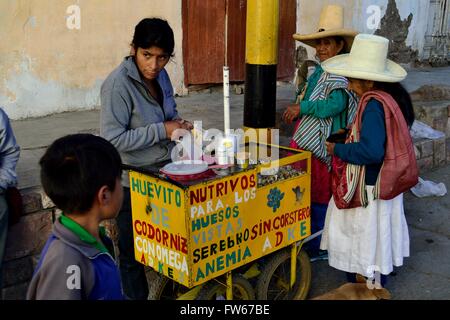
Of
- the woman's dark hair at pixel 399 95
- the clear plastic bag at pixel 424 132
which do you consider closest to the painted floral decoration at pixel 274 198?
the woman's dark hair at pixel 399 95

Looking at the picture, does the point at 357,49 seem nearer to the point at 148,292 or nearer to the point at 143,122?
the point at 143,122

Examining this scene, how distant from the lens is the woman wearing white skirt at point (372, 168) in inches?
118

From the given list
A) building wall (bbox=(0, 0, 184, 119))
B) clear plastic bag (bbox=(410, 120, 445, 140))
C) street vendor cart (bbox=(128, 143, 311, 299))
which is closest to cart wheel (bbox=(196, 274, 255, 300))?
street vendor cart (bbox=(128, 143, 311, 299))

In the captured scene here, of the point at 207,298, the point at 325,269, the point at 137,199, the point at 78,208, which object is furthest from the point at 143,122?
the point at 325,269

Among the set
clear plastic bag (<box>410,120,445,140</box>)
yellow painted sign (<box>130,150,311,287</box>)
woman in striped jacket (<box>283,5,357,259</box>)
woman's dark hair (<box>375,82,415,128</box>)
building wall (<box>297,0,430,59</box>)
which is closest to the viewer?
yellow painted sign (<box>130,150,311,287</box>)

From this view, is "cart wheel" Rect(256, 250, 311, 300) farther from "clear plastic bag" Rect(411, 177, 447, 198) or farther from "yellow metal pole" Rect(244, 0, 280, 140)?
"clear plastic bag" Rect(411, 177, 447, 198)

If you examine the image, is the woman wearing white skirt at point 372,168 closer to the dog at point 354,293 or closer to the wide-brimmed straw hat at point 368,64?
the wide-brimmed straw hat at point 368,64

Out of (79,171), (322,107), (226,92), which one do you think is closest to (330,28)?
(322,107)

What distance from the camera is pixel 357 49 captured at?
3.12 meters

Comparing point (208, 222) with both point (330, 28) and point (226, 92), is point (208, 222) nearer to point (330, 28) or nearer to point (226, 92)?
point (226, 92)

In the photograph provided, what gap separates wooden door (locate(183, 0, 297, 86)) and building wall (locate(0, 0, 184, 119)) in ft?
1.93

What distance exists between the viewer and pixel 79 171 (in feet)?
5.72

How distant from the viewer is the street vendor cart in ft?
8.36
